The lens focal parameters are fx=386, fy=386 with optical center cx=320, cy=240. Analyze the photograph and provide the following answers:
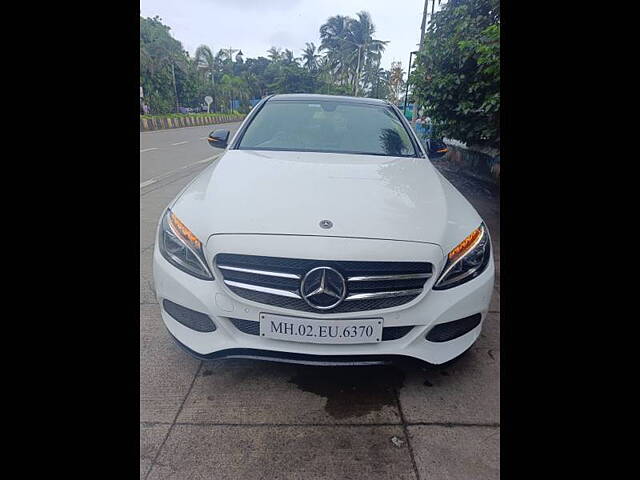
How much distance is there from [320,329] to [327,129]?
5.89 ft

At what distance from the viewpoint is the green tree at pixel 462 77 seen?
4543 millimetres

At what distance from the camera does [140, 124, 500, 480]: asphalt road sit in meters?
1.55

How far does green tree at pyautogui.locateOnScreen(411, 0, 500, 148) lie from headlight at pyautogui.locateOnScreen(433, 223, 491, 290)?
2.76 meters

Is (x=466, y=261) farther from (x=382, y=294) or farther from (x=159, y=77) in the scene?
(x=159, y=77)

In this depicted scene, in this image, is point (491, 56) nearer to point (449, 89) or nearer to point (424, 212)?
point (449, 89)

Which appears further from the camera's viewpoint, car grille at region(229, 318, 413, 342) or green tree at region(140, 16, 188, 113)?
green tree at region(140, 16, 188, 113)

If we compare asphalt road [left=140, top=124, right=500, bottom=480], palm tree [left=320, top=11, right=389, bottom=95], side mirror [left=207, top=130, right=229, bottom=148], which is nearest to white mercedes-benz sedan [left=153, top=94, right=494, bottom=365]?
asphalt road [left=140, top=124, right=500, bottom=480]

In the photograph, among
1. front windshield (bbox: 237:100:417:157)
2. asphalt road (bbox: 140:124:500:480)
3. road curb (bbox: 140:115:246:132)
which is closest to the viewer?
asphalt road (bbox: 140:124:500:480)

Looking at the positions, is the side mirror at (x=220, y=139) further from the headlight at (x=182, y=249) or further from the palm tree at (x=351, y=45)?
the palm tree at (x=351, y=45)

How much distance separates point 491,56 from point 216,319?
362 cm

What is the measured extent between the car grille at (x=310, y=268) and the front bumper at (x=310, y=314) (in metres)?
0.03

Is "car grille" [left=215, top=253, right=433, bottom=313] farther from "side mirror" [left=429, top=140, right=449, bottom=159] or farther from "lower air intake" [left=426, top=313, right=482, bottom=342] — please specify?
"side mirror" [left=429, top=140, right=449, bottom=159]

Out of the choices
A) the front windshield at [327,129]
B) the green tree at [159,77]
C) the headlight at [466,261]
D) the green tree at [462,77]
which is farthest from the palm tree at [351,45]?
the headlight at [466,261]
